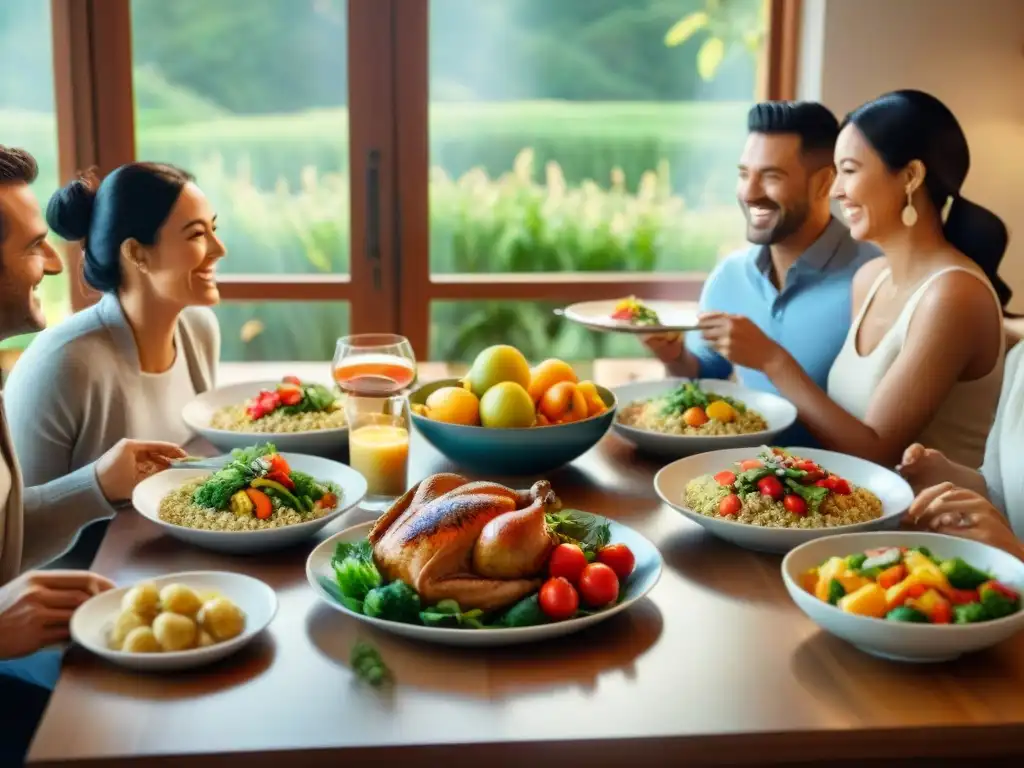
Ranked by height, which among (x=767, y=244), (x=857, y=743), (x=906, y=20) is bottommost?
(x=857, y=743)

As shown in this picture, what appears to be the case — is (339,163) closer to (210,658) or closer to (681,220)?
(681,220)

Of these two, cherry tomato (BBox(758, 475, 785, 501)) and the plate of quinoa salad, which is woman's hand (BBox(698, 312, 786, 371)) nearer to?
cherry tomato (BBox(758, 475, 785, 501))

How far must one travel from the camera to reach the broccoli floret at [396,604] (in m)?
1.34

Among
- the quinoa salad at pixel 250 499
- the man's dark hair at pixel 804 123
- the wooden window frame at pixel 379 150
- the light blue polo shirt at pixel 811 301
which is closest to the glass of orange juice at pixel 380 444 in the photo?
the quinoa salad at pixel 250 499

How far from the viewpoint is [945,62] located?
3760mm

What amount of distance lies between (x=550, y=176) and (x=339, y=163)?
731 millimetres

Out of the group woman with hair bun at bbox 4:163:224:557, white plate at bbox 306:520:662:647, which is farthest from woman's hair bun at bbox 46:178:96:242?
white plate at bbox 306:520:662:647

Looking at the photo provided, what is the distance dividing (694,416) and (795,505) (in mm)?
529

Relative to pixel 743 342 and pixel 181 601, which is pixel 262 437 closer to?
pixel 181 601

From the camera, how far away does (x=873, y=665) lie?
51.8 inches

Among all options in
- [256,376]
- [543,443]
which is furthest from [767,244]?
[256,376]

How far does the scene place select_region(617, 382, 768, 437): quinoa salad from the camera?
216 centimetres

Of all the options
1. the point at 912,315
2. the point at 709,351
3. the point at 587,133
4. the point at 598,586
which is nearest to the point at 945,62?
the point at 587,133

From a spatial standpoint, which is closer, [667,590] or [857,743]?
[857,743]
